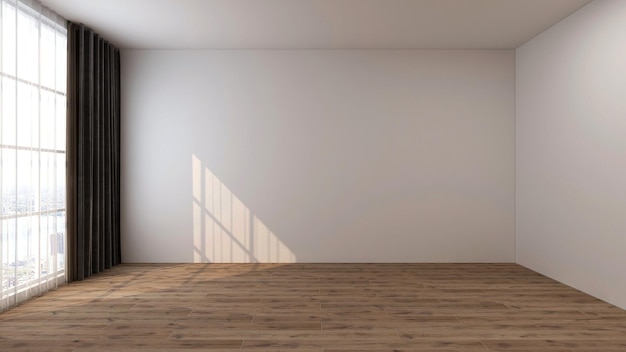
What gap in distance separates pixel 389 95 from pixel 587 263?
10.2ft

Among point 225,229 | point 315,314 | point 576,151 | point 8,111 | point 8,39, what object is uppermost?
point 8,39

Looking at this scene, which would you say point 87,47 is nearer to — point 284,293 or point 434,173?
point 284,293

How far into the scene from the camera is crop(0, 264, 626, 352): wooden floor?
3.51 metres

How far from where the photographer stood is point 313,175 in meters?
6.75

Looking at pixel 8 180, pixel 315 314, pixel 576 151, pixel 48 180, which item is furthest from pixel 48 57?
pixel 576 151

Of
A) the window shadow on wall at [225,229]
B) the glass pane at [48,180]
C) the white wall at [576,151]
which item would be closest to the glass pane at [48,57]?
the glass pane at [48,180]

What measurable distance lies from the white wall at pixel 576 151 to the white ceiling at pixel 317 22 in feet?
1.21

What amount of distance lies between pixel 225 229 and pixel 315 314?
9.30 feet

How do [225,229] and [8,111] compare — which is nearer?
[8,111]

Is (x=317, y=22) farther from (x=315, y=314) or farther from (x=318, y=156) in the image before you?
(x=315, y=314)

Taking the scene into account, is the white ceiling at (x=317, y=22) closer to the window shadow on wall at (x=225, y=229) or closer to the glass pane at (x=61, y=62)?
the glass pane at (x=61, y=62)

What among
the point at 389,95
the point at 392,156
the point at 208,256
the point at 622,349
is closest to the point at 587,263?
the point at 622,349

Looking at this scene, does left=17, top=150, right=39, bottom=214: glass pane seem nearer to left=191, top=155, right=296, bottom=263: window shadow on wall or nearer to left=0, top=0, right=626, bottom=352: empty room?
left=0, top=0, right=626, bottom=352: empty room

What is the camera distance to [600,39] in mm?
4824
